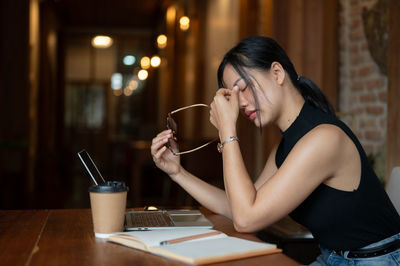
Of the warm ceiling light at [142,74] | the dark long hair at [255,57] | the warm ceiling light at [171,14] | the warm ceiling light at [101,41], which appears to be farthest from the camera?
the warm ceiling light at [142,74]

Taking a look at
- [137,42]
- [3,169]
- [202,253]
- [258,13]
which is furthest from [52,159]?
[202,253]

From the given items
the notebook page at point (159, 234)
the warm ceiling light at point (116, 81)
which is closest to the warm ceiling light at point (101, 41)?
the warm ceiling light at point (116, 81)

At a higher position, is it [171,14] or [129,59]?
[171,14]

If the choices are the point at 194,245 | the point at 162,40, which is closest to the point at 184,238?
the point at 194,245

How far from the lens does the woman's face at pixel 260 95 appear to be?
58.7 inches

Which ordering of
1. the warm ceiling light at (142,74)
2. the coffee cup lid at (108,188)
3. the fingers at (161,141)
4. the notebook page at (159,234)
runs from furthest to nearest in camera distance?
the warm ceiling light at (142,74) → the fingers at (161,141) → the coffee cup lid at (108,188) → the notebook page at (159,234)

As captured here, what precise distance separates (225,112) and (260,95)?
0.46ft

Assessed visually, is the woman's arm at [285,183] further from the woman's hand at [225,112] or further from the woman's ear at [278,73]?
the woman's ear at [278,73]

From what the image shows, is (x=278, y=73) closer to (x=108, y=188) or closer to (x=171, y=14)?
(x=108, y=188)

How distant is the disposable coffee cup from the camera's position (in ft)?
3.98

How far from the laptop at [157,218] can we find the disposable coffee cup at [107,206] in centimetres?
6

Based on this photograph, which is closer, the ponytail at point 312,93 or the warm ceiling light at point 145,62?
the ponytail at point 312,93

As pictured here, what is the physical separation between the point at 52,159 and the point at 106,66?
230 inches

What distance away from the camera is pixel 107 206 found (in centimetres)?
122
